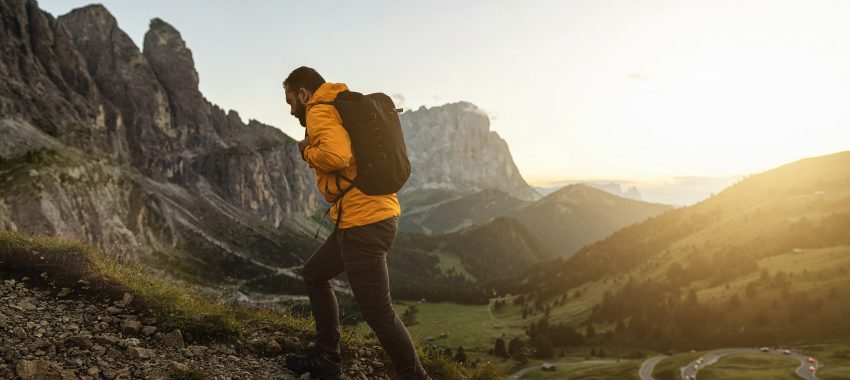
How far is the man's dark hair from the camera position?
674 centimetres

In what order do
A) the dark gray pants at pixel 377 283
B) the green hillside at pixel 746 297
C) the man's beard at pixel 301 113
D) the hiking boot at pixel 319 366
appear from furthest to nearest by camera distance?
1. the green hillside at pixel 746 297
2. the hiking boot at pixel 319 366
3. the man's beard at pixel 301 113
4. the dark gray pants at pixel 377 283

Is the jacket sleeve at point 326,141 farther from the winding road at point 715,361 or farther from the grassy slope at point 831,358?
the winding road at point 715,361

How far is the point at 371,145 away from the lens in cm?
604

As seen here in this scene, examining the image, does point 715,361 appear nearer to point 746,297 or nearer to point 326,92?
point 746,297

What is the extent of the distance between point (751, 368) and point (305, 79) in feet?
486

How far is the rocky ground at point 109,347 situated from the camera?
6.02 metres

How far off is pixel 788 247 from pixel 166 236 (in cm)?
25559

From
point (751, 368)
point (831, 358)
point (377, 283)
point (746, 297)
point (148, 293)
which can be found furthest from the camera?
point (746, 297)

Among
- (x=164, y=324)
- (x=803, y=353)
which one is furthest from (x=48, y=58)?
(x=803, y=353)

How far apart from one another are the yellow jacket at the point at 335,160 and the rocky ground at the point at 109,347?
9.82 ft

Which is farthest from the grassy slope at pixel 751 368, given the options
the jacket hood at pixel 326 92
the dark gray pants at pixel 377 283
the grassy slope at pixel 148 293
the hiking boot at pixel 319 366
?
the jacket hood at pixel 326 92

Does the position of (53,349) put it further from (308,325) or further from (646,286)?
(646,286)

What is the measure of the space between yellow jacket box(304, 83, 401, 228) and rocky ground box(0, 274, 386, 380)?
2994 mm

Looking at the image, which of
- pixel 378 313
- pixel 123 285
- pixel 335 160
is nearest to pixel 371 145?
pixel 335 160
